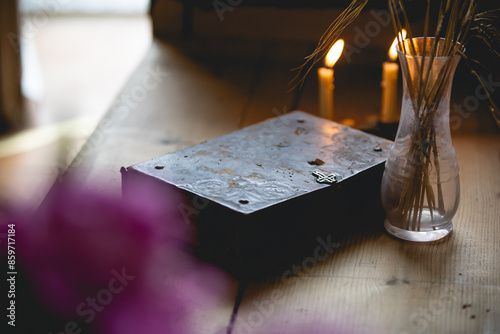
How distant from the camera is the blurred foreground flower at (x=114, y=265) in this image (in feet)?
3.01

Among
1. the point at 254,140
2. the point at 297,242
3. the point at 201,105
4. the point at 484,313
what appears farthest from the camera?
the point at 201,105

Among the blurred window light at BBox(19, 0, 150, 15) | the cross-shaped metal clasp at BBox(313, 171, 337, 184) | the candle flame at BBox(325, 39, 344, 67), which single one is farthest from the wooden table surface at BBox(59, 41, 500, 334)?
the blurred window light at BBox(19, 0, 150, 15)

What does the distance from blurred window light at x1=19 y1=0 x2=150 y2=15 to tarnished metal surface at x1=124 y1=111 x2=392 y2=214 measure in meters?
1.67

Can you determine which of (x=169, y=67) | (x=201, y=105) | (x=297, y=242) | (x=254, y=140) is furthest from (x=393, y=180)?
(x=169, y=67)

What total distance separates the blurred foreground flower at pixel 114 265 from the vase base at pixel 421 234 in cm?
30

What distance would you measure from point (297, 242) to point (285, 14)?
1118 millimetres

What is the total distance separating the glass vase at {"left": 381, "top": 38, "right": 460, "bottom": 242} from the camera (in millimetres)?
960

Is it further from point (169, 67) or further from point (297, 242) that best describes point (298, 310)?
point (169, 67)

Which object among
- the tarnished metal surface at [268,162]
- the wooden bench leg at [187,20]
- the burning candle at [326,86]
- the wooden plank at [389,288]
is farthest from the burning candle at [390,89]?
the wooden bench leg at [187,20]

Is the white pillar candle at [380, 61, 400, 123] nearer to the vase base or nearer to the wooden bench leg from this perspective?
the vase base

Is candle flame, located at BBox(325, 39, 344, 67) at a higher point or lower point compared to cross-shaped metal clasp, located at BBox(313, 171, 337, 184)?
higher

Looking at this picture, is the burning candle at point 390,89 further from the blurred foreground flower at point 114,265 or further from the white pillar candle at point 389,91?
the blurred foreground flower at point 114,265

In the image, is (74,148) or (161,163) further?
(74,148)

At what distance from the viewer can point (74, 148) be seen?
149 centimetres
